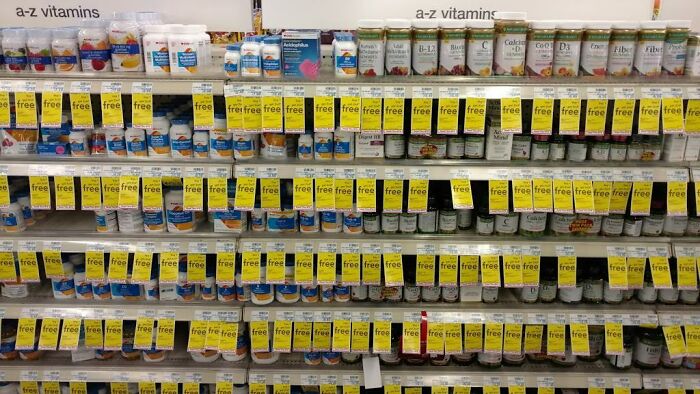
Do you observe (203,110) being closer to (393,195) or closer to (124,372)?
(393,195)

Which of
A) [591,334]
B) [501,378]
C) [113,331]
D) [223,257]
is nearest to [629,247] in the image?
[591,334]

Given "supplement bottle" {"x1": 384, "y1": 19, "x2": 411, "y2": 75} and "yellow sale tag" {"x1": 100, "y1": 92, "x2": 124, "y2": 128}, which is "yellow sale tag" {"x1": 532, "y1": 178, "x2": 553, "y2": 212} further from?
"yellow sale tag" {"x1": 100, "y1": 92, "x2": 124, "y2": 128}

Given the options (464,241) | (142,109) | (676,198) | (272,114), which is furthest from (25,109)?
(676,198)

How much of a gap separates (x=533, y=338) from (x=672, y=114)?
3.48 feet

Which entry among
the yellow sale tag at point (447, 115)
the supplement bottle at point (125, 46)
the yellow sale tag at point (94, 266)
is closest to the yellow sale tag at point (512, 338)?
the yellow sale tag at point (447, 115)

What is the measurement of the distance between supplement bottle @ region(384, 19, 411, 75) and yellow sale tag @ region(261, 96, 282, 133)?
427 millimetres

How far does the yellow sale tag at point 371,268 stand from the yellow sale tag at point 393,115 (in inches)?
21.2

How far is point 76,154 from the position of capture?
7.49ft

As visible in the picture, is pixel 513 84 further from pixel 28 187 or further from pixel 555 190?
pixel 28 187

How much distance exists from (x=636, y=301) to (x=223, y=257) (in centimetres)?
178

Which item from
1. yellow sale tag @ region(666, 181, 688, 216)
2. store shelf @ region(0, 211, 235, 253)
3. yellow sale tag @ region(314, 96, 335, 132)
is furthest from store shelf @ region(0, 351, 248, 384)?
yellow sale tag @ region(666, 181, 688, 216)

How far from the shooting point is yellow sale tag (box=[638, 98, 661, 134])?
2064 millimetres

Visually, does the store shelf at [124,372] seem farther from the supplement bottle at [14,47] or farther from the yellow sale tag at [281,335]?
the supplement bottle at [14,47]

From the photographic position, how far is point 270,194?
2.27 metres
